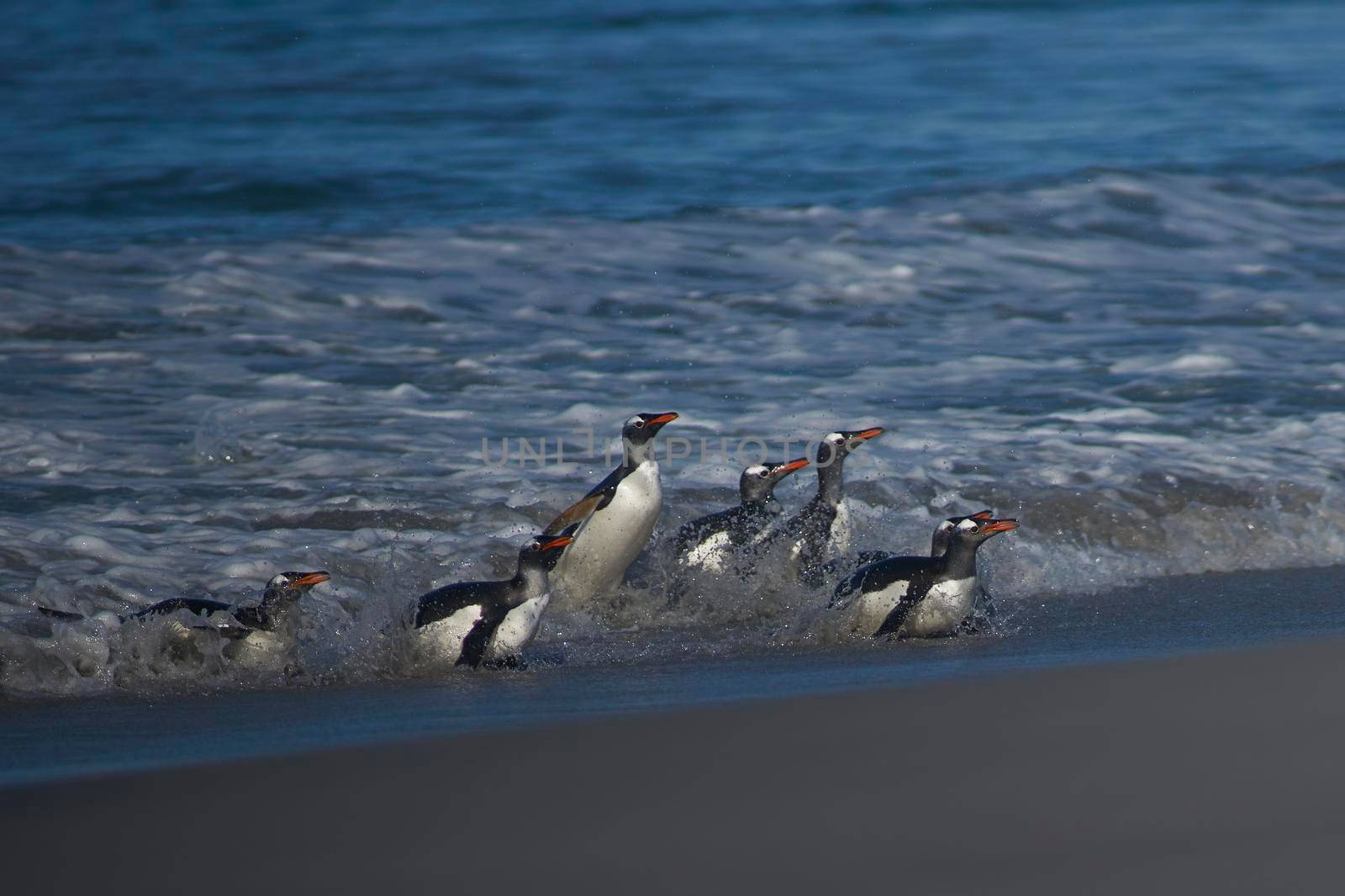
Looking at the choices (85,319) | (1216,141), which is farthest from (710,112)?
(85,319)

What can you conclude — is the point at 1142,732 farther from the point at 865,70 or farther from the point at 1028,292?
the point at 865,70

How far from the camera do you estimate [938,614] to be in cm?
524

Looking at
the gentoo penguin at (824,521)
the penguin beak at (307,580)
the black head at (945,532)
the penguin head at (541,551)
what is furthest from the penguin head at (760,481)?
the penguin beak at (307,580)

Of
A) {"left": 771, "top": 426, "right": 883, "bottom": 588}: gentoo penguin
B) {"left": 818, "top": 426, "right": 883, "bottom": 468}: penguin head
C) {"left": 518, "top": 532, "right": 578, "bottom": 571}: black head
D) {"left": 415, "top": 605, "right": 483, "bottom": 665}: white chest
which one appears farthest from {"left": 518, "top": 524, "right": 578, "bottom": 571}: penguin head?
{"left": 818, "top": 426, "right": 883, "bottom": 468}: penguin head

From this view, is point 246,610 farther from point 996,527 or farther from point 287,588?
point 996,527

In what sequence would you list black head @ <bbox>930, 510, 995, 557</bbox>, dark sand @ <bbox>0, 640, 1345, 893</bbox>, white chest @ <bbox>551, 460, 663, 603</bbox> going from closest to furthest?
dark sand @ <bbox>0, 640, 1345, 893</bbox> → black head @ <bbox>930, 510, 995, 557</bbox> → white chest @ <bbox>551, 460, 663, 603</bbox>

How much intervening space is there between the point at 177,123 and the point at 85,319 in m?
8.80

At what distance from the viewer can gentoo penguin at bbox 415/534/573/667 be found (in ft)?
16.2

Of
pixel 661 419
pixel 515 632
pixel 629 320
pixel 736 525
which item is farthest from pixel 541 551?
pixel 629 320

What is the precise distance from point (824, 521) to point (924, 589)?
950 mm

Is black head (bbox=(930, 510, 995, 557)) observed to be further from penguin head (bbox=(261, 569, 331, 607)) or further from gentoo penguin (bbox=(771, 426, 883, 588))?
penguin head (bbox=(261, 569, 331, 607))

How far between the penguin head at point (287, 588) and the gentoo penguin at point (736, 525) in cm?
148

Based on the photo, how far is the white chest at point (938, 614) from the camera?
5242 millimetres

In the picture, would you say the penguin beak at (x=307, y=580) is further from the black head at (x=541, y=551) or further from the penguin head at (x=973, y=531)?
the penguin head at (x=973, y=531)
